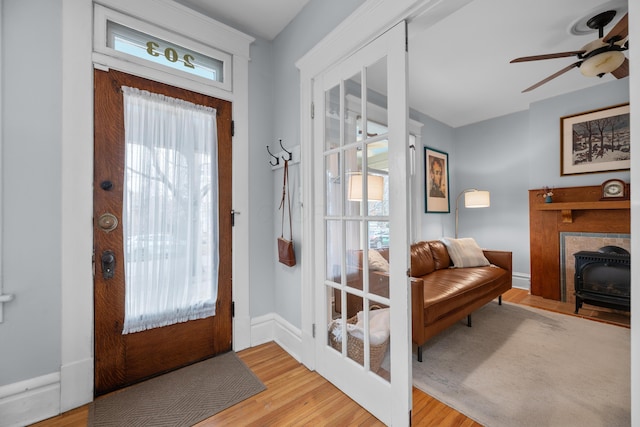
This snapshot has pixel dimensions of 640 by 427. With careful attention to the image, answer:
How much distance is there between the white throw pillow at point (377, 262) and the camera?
4.99 ft

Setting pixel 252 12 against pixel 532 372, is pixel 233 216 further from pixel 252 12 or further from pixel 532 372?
pixel 532 372

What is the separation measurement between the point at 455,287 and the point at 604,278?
6.77 ft

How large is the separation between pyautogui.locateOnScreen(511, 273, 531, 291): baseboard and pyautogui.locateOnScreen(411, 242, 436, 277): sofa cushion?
1942 mm

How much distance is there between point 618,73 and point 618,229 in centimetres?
189

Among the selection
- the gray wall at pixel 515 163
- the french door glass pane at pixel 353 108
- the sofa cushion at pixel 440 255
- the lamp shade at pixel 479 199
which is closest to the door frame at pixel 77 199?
the french door glass pane at pixel 353 108

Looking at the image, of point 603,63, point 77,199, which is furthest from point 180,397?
point 603,63

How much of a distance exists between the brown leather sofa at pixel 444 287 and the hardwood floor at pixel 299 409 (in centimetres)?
53

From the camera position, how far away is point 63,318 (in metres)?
1.61

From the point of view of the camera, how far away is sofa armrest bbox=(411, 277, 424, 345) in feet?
6.53

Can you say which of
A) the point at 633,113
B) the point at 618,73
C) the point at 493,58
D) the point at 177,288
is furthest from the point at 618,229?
the point at 177,288

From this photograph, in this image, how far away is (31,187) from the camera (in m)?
1.54

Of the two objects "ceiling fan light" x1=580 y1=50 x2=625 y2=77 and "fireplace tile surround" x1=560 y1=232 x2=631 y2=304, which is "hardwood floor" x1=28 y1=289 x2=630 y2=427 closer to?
"ceiling fan light" x1=580 y1=50 x2=625 y2=77

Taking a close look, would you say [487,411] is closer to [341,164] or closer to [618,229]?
[341,164]

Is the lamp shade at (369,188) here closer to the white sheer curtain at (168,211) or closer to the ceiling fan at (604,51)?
the white sheer curtain at (168,211)
